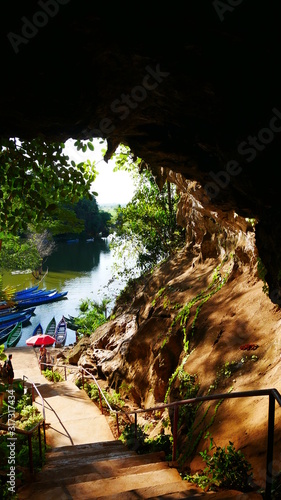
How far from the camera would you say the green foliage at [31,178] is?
4539mm

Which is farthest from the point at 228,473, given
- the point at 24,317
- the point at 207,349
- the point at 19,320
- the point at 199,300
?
the point at 24,317

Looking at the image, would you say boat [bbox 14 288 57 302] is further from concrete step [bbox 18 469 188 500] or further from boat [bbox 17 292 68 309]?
concrete step [bbox 18 469 188 500]

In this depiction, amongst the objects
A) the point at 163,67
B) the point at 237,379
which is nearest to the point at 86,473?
the point at 237,379

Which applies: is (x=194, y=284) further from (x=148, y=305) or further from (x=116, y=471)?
(x=116, y=471)

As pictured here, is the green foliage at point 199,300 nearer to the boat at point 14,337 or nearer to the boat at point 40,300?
the boat at point 14,337

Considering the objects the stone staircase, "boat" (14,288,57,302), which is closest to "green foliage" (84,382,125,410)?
the stone staircase

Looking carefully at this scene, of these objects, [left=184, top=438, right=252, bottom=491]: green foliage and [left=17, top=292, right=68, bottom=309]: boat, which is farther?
[left=17, top=292, right=68, bottom=309]: boat

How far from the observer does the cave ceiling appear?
289 cm

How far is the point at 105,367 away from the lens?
450 inches

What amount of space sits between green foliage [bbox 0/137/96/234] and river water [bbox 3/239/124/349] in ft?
55.1

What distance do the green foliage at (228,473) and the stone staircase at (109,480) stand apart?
155mm

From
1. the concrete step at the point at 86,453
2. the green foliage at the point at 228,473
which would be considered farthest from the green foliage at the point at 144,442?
the green foliage at the point at 228,473

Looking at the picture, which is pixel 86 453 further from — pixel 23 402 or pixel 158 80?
pixel 158 80

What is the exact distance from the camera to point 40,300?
116 feet
